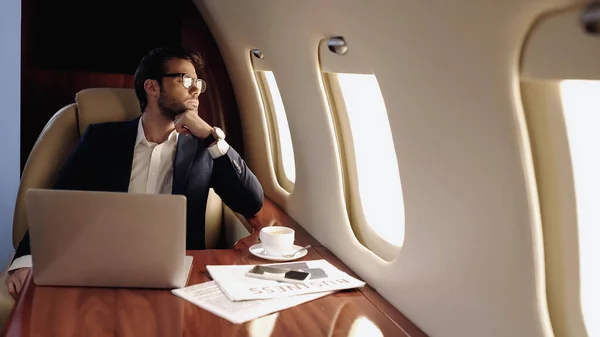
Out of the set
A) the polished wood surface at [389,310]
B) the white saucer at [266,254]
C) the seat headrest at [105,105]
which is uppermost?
the seat headrest at [105,105]

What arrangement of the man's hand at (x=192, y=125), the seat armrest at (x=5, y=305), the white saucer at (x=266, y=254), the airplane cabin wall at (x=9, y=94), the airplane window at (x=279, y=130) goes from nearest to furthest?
Answer: the white saucer at (x=266, y=254) → the seat armrest at (x=5, y=305) → the man's hand at (x=192, y=125) → the airplane window at (x=279, y=130) → the airplane cabin wall at (x=9, y=94)

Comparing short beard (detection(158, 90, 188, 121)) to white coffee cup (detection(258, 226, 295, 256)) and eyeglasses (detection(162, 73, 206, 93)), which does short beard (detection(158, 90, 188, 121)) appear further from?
white coffee cup (detection(258, 226, 295, 256))

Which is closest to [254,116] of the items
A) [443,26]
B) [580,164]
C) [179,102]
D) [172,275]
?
[179,102]

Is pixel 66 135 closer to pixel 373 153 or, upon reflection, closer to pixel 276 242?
pixel 276 242

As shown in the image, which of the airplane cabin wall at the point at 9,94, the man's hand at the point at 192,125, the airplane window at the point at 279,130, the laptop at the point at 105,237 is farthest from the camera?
the airplane cabin wall at the point at 9,94

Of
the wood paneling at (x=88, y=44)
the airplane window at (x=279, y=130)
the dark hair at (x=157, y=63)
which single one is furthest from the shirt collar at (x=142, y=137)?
the wood paneling at (x=88, y=44)

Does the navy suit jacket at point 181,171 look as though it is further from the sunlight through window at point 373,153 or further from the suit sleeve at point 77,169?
the sunlight through window at point 373,153

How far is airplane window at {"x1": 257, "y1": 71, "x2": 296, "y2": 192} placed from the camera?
8.64 feet

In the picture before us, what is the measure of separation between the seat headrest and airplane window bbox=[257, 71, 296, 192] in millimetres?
558

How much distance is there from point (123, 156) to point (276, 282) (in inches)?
38.7

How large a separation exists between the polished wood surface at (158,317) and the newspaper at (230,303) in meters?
0.01

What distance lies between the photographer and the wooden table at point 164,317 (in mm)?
1238

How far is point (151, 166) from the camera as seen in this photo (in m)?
2.25

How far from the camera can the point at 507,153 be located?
0.93 meters
